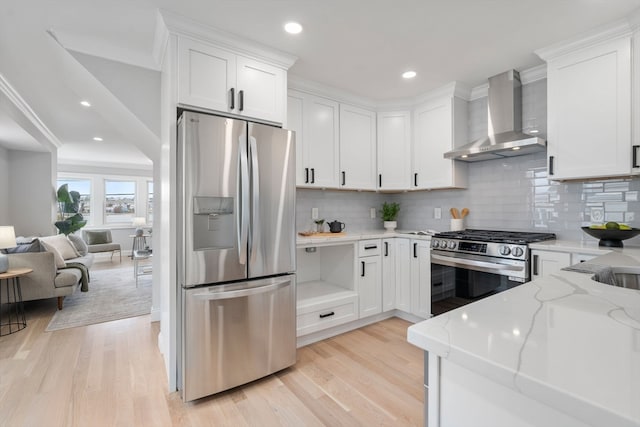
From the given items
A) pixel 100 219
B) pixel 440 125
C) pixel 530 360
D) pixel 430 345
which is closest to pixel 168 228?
pixel 430 345

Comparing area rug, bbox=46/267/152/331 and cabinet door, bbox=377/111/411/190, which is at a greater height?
cabinet door, bbox=377/111/411/190

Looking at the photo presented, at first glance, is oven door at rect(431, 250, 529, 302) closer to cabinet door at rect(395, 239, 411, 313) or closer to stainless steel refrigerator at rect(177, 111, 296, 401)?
cabinet door at rect(395, 239, 411, 313)

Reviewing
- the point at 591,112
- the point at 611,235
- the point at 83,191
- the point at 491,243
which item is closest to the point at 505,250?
the point at 491,243

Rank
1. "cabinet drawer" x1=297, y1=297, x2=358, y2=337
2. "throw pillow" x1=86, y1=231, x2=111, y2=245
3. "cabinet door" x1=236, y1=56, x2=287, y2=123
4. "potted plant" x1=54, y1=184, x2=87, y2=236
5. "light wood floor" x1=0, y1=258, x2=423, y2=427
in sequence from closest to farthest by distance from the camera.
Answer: "light wood floor" x1=0, y1=258, x2=423, y2=427 < "cabinet door" x1=236, y1=56, x2=287, y2=123 < "cabinet drawer" x1=297, y1=297, x2=358, y2=337 < "potted plant" x1=54, y1=184, x2=87, y2=236 < "throw pillow" x1=86, y1=231, x2=111, y2=245

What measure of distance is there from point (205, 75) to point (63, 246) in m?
4.65

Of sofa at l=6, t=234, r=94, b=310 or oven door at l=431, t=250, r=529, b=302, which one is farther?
sofa at l=6, t=234, r=94, b=310

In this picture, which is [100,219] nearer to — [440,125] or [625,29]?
[440,125]

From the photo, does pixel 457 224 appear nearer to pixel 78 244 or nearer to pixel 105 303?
pixel 105 303

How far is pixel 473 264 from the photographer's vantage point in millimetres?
2646

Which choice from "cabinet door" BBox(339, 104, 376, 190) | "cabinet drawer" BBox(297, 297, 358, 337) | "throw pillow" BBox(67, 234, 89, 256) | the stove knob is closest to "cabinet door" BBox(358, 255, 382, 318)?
"cabinet drawer" BBox(297, 297, 358, 337)

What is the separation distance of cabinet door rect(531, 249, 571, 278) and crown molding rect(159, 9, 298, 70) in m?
2.43

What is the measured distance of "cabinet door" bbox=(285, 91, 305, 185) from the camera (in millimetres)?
2988

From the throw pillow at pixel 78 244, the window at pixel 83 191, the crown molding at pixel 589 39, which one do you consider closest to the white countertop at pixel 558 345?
the crown molding at pixel 589 39

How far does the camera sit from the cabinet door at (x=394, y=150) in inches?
142
